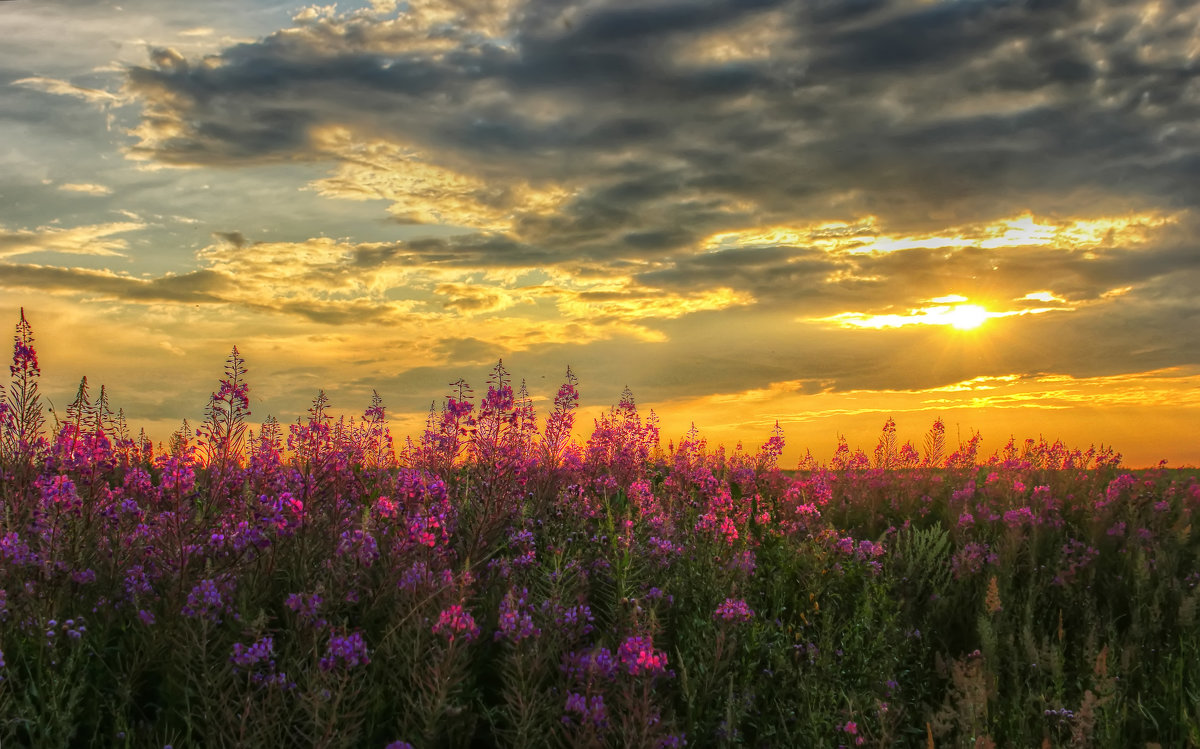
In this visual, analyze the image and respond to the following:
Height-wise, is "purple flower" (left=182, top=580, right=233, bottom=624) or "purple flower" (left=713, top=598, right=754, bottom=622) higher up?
"purple flower" (left=182, top=580, right=233, bottom=624)

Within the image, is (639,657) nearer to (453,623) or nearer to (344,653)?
(453,623)

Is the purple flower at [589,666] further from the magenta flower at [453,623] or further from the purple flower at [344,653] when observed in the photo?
the purple flower at [344,653]

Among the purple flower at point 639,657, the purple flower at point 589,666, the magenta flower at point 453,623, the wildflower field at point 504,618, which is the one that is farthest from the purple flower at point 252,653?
the purple flower at point 639,657

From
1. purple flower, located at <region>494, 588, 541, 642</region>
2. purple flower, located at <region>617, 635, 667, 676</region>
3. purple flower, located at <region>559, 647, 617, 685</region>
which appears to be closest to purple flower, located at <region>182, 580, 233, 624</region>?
purple flower, located at <region>494, 588, 541, 642</region>

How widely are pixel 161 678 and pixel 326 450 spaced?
Result: 70.1 inches

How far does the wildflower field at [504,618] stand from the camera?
3.90 metres

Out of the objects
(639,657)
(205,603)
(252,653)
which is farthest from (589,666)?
(205,603)

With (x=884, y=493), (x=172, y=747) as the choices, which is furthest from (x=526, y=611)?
(x=884, y=493)

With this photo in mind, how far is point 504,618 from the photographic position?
4043 mm

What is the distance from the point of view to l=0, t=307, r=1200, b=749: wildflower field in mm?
3900

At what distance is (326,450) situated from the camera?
228 inches

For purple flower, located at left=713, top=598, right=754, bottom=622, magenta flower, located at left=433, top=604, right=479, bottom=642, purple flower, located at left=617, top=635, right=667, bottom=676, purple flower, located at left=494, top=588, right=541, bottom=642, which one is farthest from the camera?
purple flower, located at left=713, top=598, right=754, bottom=622

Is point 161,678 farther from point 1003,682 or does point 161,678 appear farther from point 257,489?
point 1003,682

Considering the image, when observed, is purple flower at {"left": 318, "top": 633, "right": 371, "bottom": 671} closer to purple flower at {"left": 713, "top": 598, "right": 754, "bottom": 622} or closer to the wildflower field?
the wildflower field
